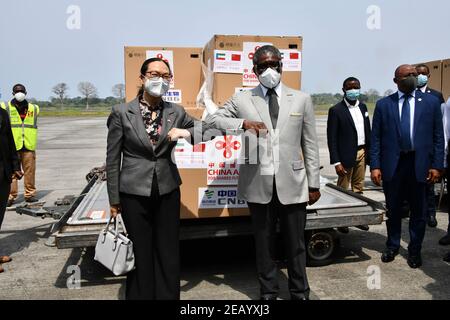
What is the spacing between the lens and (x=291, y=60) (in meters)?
4.11

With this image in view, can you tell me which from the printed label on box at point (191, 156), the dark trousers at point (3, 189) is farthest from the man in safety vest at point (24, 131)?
the printed label on box at point (191, 156)

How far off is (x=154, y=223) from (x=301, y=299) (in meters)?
1.34

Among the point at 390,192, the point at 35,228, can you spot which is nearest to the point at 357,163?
the point at 390,192

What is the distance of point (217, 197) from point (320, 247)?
51.5 inches

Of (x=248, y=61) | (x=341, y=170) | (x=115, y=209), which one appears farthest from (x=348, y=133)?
(x=115, y=209)

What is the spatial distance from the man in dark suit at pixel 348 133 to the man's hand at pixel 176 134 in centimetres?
290

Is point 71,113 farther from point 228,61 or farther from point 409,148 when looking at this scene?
point 409,148

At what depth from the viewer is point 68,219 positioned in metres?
4.21

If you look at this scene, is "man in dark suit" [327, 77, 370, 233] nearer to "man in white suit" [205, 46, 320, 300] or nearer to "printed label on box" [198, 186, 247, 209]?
"printed label on box" [198, 186, 247, 209]

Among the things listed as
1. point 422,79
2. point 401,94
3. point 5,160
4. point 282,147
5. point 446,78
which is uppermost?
point 446,78

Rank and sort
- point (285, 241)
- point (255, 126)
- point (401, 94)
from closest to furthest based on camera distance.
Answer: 1. point (255, 126)
2. point (285, 241)
3. point (401, 94)

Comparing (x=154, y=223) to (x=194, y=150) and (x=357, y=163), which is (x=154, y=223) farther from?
(x=357, y=163)

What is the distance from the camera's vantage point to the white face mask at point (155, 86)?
118 inches

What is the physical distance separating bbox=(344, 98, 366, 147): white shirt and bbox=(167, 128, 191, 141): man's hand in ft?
10.4
